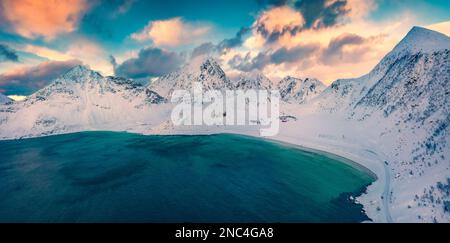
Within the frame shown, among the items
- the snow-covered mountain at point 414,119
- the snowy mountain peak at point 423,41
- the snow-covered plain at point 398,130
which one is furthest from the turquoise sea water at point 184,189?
the snowy mountain peak at point 423,41

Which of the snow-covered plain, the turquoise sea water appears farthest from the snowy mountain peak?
the turquoise sea water

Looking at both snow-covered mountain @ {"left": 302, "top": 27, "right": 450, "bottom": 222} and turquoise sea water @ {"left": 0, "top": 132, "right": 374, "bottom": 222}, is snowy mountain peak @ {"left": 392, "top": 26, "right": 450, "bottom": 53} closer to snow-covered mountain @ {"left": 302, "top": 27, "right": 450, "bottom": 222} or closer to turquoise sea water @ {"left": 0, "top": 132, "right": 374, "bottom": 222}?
snow-covered mountain @ {"left": 302, "top": 27, "right": 450, "bottom": 222}

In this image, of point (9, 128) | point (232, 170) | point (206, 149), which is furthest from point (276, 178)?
point (9, 128)

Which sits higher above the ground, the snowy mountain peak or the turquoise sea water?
the snowy mountain peak

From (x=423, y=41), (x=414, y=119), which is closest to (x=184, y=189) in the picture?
(x=414, y=119)

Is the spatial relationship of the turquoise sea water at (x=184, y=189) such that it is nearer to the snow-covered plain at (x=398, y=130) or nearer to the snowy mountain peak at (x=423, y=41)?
the snow-covered plain at (x=398, y=130)

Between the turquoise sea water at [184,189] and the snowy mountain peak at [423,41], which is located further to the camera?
the snowy mountain peak at [423,41]
